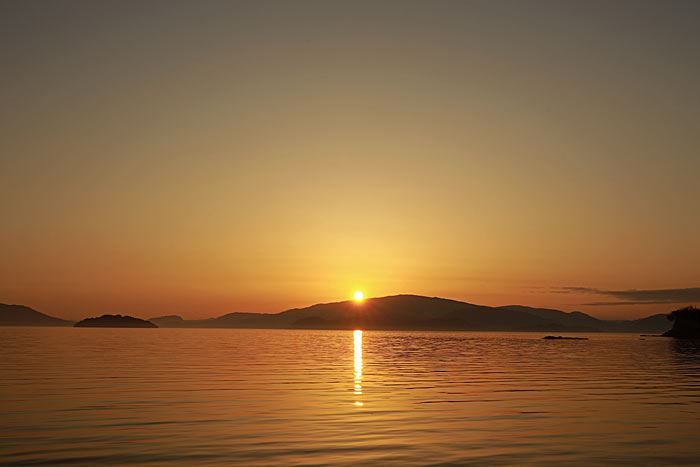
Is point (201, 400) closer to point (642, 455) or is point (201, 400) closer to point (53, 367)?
point (642, 455)

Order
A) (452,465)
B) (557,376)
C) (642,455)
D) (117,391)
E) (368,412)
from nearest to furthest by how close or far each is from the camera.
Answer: (452,465)
(642,455)
(368,412)
(117,391)
(557,376)

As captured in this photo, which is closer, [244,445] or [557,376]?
[244,445]

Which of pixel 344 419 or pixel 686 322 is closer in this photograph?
pixel 344 419

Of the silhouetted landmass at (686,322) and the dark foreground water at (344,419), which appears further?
the silhouetted landmass at (686,322)

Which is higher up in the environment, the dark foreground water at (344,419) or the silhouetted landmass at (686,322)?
the silhouetted landmass at (686,322)

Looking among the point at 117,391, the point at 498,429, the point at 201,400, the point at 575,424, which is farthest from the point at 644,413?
the point at 117,391

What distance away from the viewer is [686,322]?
513ft

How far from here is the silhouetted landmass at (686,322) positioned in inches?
6048

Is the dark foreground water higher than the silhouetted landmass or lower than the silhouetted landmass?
lower

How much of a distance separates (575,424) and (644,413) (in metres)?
5.15

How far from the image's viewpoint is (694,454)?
18.3m

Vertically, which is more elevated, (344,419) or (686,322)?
(686,322)

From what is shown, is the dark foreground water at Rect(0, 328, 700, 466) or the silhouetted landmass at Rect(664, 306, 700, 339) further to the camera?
the silhouetted landmass at Rect(664, 306, 700, 339)

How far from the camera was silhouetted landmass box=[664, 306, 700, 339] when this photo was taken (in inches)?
6048
